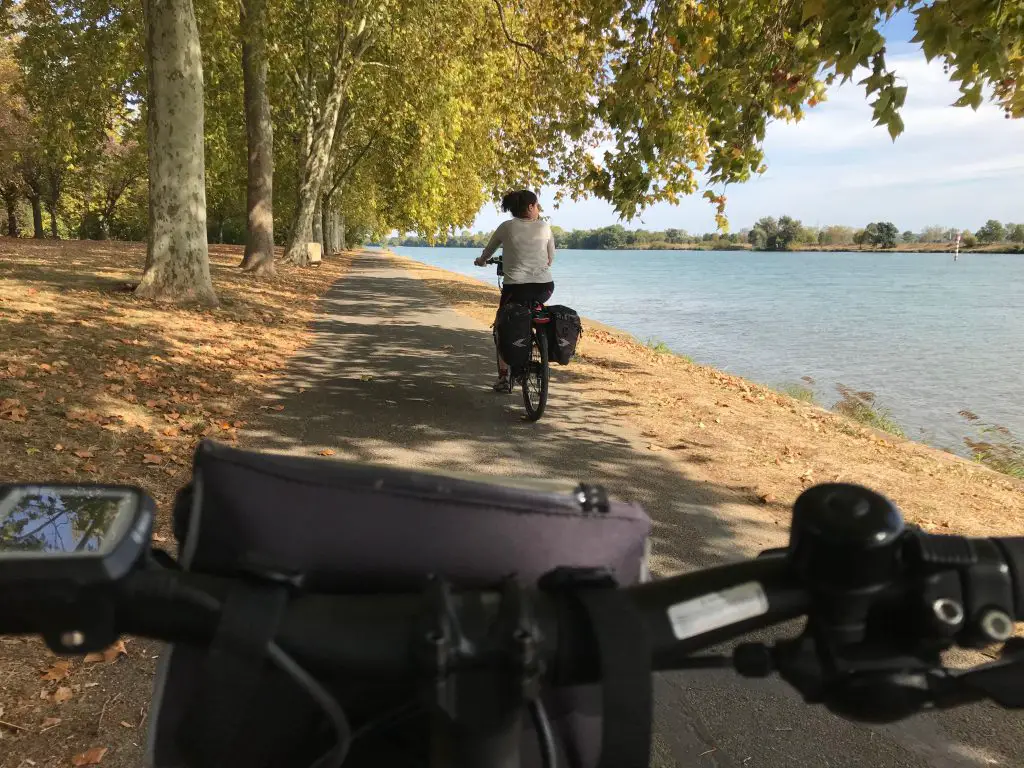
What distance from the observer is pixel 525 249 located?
23.9ft

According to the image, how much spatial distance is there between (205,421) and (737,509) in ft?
15.0

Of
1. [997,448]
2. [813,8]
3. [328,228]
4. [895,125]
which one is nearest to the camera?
[813,8]

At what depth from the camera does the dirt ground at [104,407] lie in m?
2.76

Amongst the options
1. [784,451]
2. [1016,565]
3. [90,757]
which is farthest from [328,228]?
[1016,565]

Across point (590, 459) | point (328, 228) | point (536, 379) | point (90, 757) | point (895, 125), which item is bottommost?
point (90, 757)

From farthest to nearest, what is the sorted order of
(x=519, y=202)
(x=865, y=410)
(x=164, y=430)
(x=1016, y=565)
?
(x=865, y=410) < (x=519, y=202) < (x=164, y=430) < (x=1016, y=565)

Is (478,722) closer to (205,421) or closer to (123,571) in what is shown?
(123,571)

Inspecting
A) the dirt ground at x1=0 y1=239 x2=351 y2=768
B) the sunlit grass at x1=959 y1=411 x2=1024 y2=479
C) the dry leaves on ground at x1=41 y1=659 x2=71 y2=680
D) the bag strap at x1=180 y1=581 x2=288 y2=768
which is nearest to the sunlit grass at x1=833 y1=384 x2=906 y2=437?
the sunlit grass at x1=959 y1=411 x2=1024 y2=479

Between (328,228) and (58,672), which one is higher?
(328,228)

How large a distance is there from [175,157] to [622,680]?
1249cm

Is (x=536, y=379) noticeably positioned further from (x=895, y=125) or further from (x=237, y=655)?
(x=237, y=655)

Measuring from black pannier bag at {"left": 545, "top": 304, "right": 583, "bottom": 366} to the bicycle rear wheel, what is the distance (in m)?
0.08

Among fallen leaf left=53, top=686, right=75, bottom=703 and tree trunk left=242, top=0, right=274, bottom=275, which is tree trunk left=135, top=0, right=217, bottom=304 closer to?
tree trunk left=242, top=0, right=274, bottom=275

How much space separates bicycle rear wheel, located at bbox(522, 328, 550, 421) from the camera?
7117mm
